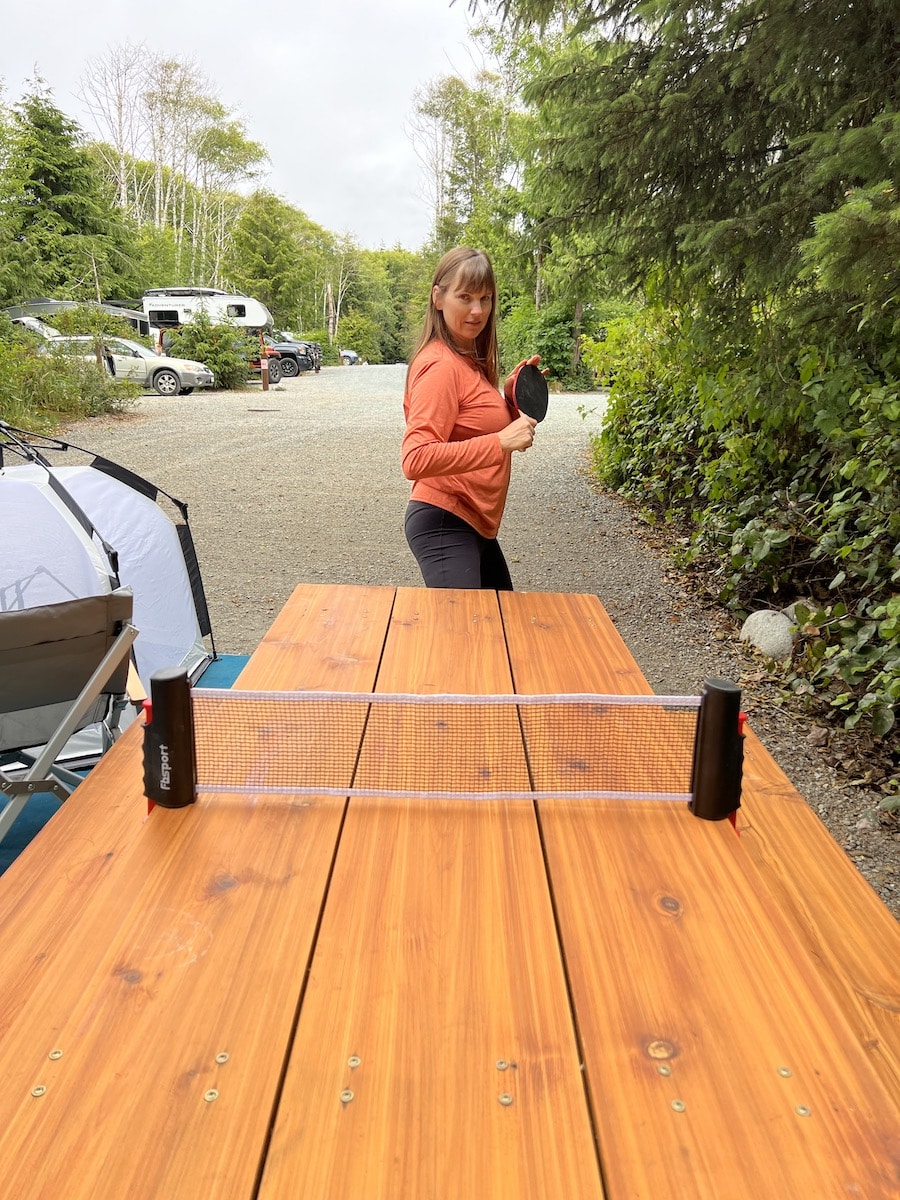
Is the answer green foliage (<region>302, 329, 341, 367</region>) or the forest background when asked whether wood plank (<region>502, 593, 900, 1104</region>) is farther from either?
green foliage (<region>302, 329, 341, 367</region>)

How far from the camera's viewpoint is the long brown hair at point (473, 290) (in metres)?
2.70

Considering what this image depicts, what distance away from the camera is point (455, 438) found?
2807 mm

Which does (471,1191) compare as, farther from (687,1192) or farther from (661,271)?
(661,271)

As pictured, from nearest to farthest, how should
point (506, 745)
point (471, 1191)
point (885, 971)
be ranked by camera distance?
point (471, 1191) → point (885, 971) → point (506, 745)

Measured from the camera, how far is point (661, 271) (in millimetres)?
4945

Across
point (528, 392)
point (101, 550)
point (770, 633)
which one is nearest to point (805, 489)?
point (770, 633)

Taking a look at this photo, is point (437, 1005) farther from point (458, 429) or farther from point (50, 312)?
point (50, 312)

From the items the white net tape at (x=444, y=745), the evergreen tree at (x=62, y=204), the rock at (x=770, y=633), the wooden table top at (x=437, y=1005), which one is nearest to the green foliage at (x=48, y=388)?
the evergreen tree at (x=62, y=204)

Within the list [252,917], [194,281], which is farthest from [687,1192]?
[194,281]

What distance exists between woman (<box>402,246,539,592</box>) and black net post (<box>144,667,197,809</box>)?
4.51ft

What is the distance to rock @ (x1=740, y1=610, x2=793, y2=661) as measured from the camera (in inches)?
179

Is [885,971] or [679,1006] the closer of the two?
[679,1006]

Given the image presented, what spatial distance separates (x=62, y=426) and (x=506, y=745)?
44.6ft

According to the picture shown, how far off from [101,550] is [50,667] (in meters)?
0.61
